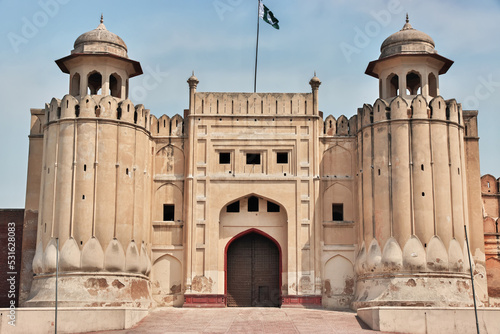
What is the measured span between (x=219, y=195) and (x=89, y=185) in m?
5.68

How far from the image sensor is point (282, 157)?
34406mm

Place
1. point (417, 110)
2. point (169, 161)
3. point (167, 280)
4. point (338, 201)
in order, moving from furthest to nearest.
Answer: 1. point (169, 161)
2. point (338, 201)
3. point (167, 280)
4. point (417, 110)

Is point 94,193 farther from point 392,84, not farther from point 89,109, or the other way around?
point 392,84

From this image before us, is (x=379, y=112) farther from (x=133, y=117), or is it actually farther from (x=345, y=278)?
(x=133, y=117)

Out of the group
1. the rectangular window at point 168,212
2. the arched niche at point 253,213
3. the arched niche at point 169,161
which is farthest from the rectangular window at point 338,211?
the rectangular window at point 168,212

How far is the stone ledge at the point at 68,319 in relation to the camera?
26.7 m

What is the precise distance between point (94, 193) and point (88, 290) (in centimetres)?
392

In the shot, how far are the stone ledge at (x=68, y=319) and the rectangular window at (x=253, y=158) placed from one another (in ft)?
31.7

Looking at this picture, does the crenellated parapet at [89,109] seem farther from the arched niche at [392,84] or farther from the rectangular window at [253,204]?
the arched niche at [392,84]

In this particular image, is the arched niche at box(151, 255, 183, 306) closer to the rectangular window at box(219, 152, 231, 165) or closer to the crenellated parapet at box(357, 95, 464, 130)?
the rectangular window at box(219, 152, 231, 165)

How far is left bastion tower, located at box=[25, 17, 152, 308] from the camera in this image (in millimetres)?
30406

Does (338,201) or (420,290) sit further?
(338,201)

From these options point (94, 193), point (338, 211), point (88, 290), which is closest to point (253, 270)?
point (338, 211)

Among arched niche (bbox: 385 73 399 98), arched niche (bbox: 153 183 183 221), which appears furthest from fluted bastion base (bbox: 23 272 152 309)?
arched niche (bbox: 385 73 399 98)
